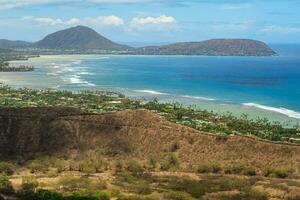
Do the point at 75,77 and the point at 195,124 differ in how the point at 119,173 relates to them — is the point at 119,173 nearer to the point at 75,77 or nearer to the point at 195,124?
the point at 195,124

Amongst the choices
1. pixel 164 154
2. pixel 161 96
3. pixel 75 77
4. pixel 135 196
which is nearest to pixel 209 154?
pixel 164 154

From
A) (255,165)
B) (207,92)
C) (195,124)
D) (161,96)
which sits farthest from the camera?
(207,92)

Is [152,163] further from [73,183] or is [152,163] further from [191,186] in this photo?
[73,183]

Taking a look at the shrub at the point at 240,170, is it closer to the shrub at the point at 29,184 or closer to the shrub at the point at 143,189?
the shrub at the point at 143,189

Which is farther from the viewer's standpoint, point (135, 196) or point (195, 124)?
point (195, 124)

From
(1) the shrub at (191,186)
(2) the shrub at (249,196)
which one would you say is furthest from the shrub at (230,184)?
(2) the shrub at (249,196)

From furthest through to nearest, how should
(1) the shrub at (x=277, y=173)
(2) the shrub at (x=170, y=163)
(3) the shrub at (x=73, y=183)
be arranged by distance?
(2) the shrub at (x=170, y=163) < (1) the shrub at (x=277, y=173) < (3) the shrub at (x=73, y=183)
